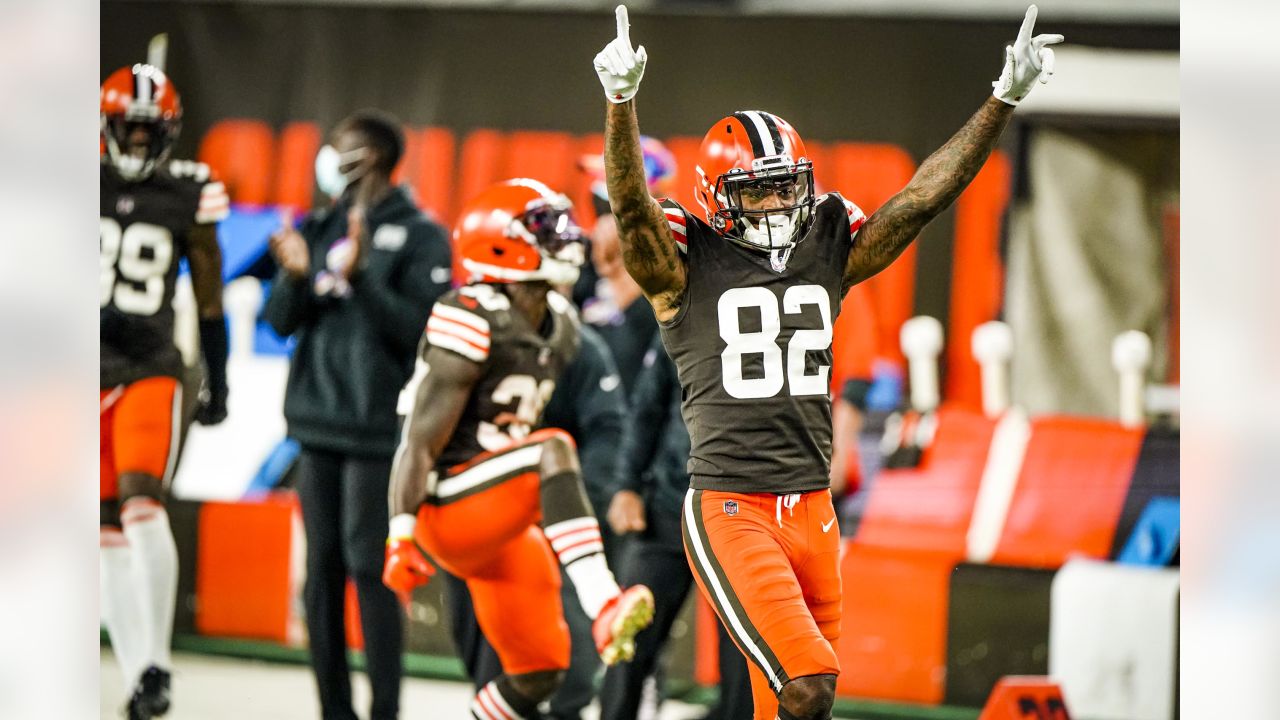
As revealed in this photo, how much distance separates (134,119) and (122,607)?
148cm

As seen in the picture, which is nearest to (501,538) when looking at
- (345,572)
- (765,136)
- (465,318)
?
(465,318)

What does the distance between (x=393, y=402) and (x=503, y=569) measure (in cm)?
90

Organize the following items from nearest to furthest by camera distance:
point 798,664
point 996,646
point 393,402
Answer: point 798,664
point 393,402
point 996,646

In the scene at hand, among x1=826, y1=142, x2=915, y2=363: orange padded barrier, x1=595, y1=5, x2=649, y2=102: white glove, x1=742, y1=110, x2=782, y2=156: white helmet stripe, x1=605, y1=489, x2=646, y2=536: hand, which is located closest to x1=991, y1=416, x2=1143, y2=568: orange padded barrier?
x1=826, y1=142, x2=915, y2=363: orange padded barrier

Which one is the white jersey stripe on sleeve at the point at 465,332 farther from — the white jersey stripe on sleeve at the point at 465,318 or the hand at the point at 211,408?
the hand at the point at 211,408

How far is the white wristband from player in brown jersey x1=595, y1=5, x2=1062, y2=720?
0.88 meters

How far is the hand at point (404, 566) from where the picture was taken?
3582mm

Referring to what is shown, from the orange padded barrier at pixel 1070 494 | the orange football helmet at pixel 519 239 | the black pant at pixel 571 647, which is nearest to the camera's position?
the orange football helmet at pixel 519 239

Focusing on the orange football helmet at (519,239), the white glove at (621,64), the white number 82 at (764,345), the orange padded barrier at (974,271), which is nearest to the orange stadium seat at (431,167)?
the orange football helmet at (519,239)

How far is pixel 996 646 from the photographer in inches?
193

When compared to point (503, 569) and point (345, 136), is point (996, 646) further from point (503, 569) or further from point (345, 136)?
point (345, 136)

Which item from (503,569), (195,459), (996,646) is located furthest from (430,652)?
(996,646)

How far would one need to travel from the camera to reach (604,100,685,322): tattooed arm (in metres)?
2.86

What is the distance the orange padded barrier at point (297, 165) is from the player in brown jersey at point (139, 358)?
56 centimetres
